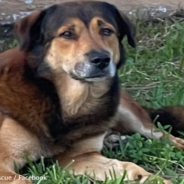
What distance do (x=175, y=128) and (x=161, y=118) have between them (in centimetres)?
12

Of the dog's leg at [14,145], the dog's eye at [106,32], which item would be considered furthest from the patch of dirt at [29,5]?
the dog's leg at [14,145]

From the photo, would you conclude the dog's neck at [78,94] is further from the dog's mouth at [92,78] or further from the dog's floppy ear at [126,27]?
the dog's floppy ear at [126,27]

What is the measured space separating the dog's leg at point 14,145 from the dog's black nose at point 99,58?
54 centimetres

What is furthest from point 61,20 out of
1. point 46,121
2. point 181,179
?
point 181,179

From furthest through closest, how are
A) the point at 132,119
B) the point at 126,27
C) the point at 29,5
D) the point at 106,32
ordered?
the point at 29,5 → the point at 132,119 → the point at 126,27 → the point at 106,32

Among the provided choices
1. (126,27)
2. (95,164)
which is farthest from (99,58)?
(95,164)

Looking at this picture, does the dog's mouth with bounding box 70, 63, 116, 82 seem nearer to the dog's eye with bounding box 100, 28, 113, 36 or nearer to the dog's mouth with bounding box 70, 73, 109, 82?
the dog's mouth with bounding box 70, 73, 109, 82

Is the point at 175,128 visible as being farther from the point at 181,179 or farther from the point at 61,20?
the point at 61,20

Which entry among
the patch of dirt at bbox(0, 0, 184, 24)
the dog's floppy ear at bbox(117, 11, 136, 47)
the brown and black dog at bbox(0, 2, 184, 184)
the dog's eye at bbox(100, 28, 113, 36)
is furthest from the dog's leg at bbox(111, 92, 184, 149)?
the patch of dirt at bbox(0, 0, 184, 24)

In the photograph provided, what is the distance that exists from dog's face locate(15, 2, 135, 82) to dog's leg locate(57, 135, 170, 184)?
16.6 inches

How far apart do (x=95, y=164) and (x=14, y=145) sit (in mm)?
464

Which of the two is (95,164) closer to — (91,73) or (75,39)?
(91,73)

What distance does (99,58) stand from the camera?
3633 millimetres

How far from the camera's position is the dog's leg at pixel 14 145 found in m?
3.68
